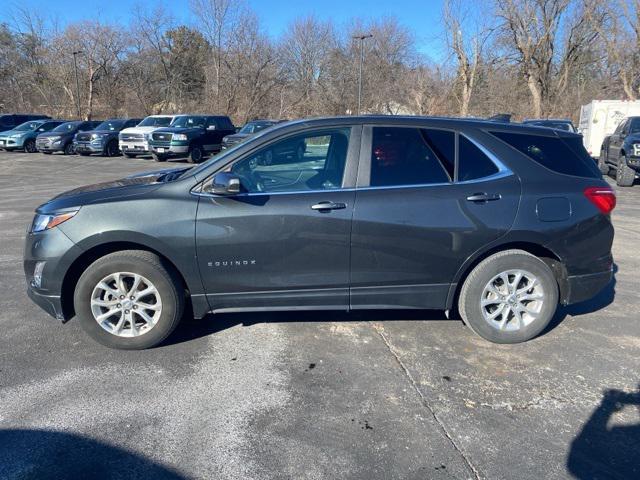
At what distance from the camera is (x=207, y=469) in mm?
2650

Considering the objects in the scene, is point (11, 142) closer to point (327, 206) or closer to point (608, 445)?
point (327, 206)

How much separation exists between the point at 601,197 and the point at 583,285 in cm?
73

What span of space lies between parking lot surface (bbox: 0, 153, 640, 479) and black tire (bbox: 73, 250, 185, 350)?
12cm

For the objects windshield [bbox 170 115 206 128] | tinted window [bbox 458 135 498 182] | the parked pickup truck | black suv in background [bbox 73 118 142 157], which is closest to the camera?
tinted window [bbox 458 135 498 182]

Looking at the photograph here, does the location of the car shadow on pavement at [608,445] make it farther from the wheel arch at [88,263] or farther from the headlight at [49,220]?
the headlight at [49,220]

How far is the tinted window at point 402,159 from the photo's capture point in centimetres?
394

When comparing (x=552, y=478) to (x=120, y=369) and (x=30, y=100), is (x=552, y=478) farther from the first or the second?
(x=30, y=100)

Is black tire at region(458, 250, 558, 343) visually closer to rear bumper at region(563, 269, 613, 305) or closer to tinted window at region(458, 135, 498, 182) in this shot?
rear bumper at region(563, 269, 613, 305)

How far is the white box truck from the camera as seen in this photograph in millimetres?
20219

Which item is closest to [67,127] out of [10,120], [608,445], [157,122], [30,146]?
[30,146]

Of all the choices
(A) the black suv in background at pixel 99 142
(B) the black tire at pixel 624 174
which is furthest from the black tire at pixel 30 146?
(B) the black tire at pixel 624 174

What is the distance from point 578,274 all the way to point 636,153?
10.5 metres

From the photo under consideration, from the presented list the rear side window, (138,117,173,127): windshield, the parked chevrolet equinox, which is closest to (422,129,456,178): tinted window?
the parked chevrolet equinox

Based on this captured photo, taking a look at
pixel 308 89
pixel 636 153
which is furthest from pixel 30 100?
pixel 636 153
